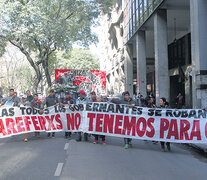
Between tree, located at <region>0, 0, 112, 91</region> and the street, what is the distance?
42.6 feet

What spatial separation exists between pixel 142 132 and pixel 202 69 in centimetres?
582

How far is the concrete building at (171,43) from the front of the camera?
12.8 metres

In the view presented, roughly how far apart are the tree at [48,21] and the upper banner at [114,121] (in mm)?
11192

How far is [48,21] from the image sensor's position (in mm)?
20500

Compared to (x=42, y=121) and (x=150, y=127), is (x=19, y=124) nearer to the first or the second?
(x=42, y=121)

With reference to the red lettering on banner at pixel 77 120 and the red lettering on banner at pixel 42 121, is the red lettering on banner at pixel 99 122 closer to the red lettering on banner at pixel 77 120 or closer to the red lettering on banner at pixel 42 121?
the red lettering on banner at pixel 77 120

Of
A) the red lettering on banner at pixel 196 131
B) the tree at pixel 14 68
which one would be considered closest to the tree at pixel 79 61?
the tree at pixel 14 68

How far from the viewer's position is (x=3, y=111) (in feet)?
32.0

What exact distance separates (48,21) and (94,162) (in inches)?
639

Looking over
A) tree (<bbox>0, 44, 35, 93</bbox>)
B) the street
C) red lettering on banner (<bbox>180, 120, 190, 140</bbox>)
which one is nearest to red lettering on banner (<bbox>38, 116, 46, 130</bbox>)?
the street

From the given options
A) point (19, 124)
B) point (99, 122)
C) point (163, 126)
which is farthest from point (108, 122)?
point (19, 124)

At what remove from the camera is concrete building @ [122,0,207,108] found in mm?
12773

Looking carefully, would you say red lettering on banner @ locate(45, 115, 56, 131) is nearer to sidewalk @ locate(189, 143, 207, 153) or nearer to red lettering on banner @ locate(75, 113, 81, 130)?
red lettering on banner @ locate(75, 113, 81, 130)

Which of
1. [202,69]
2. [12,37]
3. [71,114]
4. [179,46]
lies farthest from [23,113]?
[179,46]
